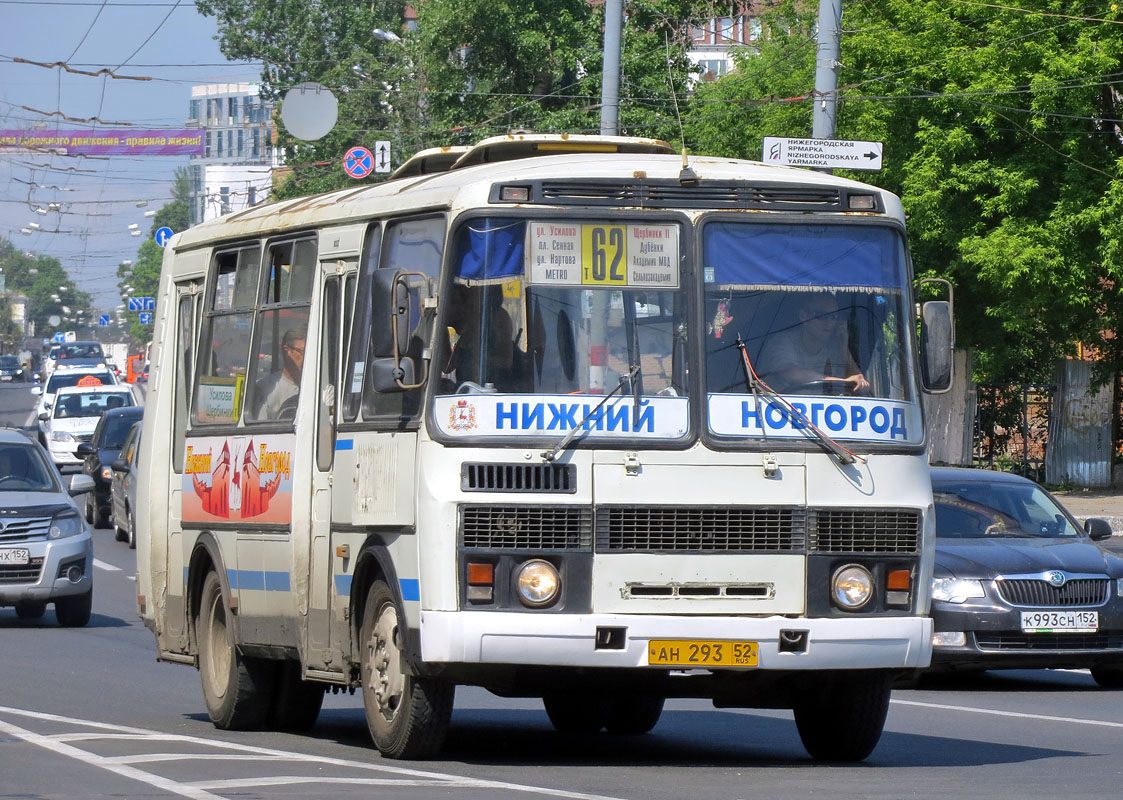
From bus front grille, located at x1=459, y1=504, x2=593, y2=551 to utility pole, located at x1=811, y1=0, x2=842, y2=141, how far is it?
12330 millimetres

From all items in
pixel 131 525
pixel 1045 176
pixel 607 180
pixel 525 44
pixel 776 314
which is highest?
pixel 525 44

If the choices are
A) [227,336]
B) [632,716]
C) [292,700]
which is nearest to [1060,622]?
[632,716]

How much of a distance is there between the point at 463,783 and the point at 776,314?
240cm

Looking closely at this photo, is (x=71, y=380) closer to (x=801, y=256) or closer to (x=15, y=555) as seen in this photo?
(x=15, y=555)

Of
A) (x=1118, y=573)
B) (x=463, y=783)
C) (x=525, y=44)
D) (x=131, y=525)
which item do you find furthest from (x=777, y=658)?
(x=525, y=44)

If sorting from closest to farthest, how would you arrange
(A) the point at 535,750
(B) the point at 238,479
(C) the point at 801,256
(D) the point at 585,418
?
(D) the point at 585,418 → (C) the point at 801,256 → (A) the point at 535,750 → (B) the point at 238,479

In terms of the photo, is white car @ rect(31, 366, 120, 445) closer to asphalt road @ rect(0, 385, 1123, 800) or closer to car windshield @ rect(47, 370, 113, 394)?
car windshield @ rect(47, 370, 113, 394)

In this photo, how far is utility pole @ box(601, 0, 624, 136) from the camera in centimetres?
2456

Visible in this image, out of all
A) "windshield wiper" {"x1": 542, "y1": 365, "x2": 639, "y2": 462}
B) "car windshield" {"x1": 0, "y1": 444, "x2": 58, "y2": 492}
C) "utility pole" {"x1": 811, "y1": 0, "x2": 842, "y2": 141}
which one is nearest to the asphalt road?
"windshield wiper" {"x1": 542, "y1": 365, "x2": 639, "y2": 462}

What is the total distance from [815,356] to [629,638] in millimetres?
1499

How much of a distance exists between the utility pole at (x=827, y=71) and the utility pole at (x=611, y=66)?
3995 mm

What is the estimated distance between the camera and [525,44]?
44219 millimetres

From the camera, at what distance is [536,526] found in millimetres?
8625

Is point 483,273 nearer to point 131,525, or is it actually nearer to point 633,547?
point 633,547
